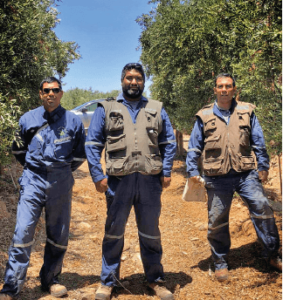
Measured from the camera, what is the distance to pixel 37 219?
12.9 ft

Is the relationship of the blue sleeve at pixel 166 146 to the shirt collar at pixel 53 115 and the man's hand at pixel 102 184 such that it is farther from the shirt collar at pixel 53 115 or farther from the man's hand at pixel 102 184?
the shirt collar at pixel 53 115

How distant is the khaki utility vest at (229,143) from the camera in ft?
14.1

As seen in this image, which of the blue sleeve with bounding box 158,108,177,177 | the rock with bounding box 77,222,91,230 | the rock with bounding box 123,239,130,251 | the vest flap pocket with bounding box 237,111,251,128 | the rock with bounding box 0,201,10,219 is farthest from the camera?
the rock with bounding box 77,222,91,230

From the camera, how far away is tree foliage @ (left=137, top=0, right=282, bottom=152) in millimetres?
4145

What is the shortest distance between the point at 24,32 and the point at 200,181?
15.1 feet

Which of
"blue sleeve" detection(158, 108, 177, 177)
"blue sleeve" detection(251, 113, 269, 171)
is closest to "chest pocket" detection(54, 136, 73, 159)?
"blue sleeve" detection(158, 108, 177, 177)

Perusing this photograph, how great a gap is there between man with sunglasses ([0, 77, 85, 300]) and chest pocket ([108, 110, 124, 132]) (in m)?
0.57

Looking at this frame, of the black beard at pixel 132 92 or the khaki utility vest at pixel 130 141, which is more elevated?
the black beard at pixel 132 92

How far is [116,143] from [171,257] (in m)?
2.68

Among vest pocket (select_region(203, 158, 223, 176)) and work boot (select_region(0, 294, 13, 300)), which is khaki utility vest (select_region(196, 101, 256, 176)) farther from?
work boot (select_region(0, 294, 13, 300))

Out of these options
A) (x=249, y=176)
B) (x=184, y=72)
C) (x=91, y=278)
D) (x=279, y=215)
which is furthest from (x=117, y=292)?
(x=184, y=72)

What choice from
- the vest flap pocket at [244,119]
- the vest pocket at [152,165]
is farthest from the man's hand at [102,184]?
the vest flap pocket at [244,119]

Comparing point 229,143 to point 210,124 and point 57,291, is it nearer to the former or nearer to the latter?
point 210,124

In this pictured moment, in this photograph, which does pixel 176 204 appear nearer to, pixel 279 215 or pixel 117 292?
pixel 279 215
